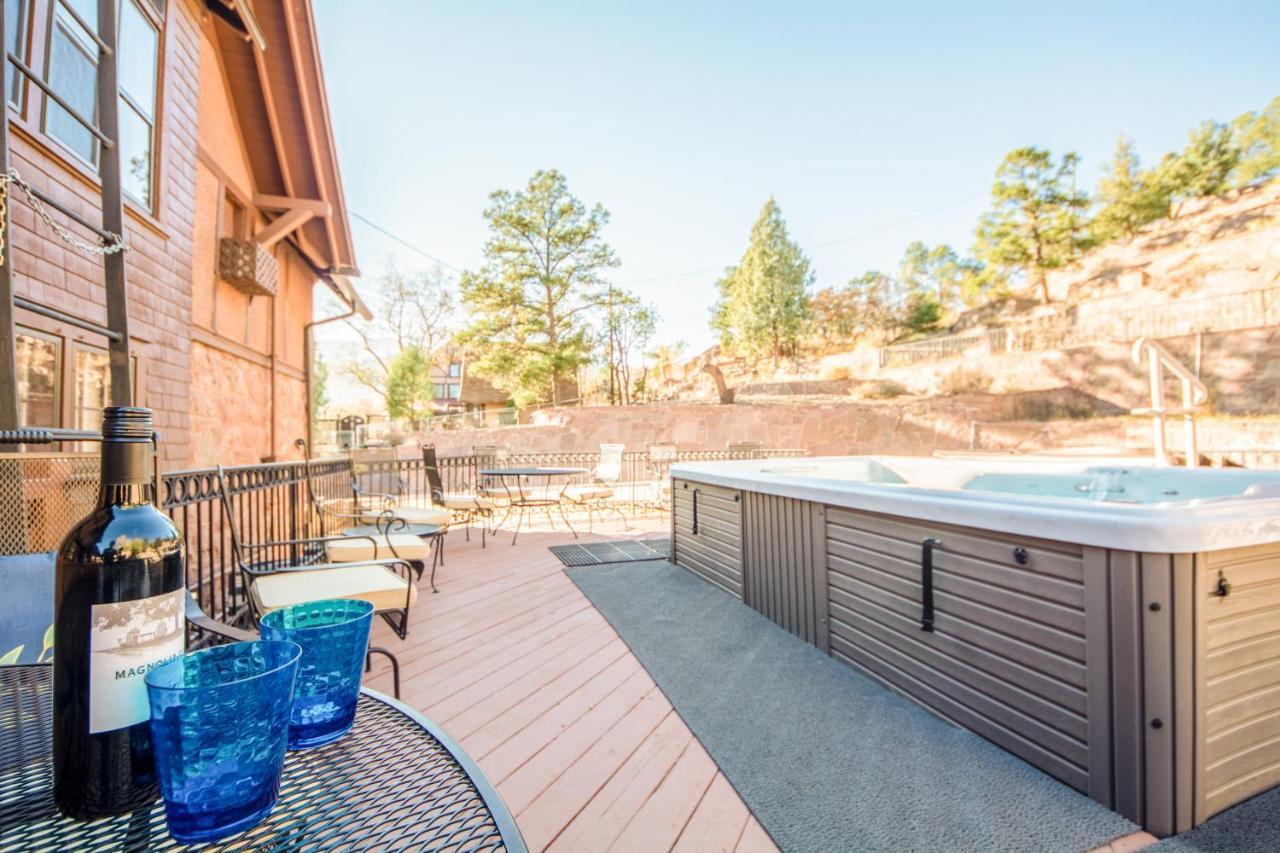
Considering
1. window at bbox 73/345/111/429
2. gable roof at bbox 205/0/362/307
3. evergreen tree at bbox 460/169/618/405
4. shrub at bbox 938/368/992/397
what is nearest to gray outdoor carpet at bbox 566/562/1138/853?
window at bbox 73/345/111/429

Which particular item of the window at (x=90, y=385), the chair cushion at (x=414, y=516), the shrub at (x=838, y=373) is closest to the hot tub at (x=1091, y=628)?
the chair cushion at (x=414, y=516)

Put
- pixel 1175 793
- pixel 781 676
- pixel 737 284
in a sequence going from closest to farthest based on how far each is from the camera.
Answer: pixel 1175 793
pixel 781 676
pixel 737 284

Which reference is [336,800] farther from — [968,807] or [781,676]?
[781,676]

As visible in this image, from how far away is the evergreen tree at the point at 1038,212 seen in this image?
76.6ft

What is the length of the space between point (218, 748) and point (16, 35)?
13.7ft

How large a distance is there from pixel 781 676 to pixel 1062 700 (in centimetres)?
105

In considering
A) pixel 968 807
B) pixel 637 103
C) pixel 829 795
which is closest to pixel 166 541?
Answer: pixel 829 795

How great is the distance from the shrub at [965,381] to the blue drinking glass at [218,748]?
1669cm

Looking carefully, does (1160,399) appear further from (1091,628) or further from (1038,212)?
(1038,212)

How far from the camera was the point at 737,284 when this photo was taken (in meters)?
22.4

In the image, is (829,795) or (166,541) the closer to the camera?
(166,541)

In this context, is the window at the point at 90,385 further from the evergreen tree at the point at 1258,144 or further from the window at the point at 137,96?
the evergreen tree at the point at 1258,144

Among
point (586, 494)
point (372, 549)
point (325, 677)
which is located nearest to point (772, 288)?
point (586, 494)

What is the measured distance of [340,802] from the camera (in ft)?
2.01
